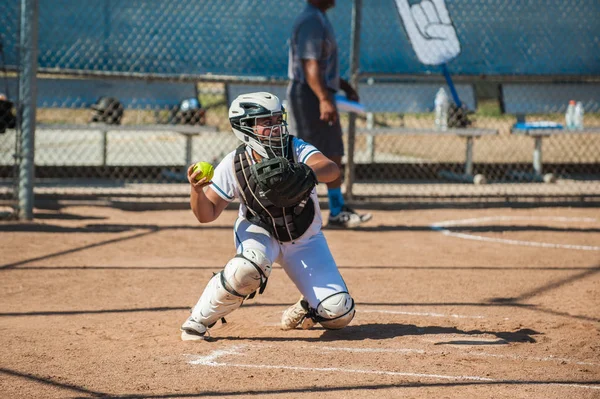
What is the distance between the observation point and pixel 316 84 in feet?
25.7

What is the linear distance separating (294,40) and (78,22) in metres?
2.82

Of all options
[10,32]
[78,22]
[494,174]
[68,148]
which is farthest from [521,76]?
[68,148]

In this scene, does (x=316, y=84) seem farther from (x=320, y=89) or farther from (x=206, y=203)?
(x=206, y=203)

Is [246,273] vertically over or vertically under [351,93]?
under

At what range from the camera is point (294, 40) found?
805 centimetres

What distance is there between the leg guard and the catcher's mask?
573 mm

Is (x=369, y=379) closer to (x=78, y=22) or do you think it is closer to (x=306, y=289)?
(x=306, y=289)

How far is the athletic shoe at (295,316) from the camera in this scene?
4.80 metres

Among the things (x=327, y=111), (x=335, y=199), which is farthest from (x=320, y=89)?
(x=335, y=199)

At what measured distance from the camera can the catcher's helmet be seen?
1006 centimetres

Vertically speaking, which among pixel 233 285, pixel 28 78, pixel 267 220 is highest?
pixel 28 78

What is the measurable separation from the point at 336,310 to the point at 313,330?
0.41m

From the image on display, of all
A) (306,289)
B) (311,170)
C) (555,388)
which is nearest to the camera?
(555,388)

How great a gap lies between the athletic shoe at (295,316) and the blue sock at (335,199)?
3.41 m
